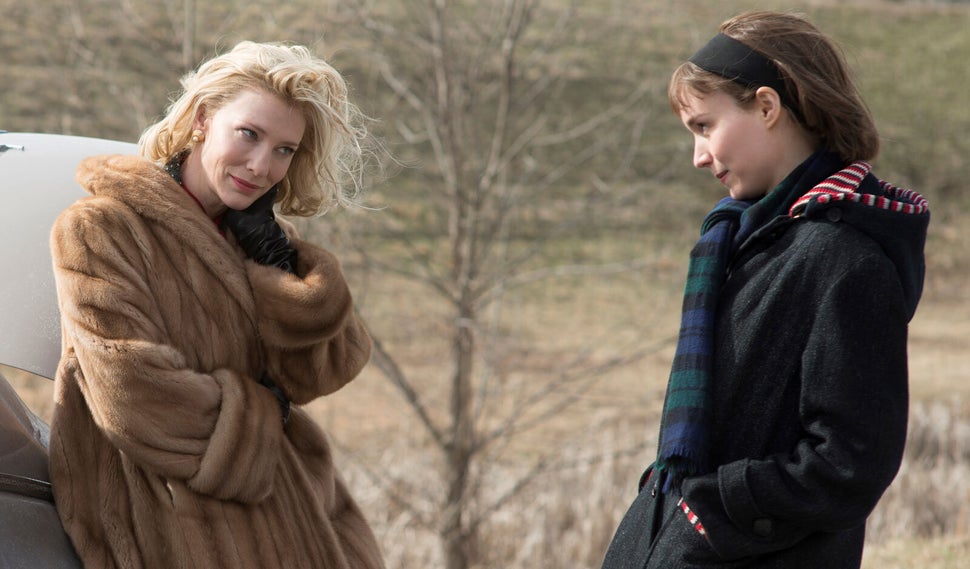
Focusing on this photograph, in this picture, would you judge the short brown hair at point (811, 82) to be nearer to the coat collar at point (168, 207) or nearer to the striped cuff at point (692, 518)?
the striped cuff at point (692, 518)

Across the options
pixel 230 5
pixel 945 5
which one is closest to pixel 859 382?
pixel 230 5

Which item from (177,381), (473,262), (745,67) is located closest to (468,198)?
(473,262)

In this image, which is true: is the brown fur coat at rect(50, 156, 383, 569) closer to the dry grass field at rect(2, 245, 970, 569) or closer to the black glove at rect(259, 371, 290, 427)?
the black glove at rect(259, 371, 290, 427)

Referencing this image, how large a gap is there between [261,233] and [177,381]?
16.5 inches

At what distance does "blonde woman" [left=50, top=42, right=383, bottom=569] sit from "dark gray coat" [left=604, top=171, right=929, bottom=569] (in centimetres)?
85

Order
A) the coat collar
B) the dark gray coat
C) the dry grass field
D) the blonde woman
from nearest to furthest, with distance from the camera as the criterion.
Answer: the dark gray coat → the blonde woman → the coat collar → the dry grass field

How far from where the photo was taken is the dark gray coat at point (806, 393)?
6.02 feet

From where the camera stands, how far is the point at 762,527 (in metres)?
1.89

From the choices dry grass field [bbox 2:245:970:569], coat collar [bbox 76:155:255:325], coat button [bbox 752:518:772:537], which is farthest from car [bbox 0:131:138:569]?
dry grass field [bbox 2:245:970:569]

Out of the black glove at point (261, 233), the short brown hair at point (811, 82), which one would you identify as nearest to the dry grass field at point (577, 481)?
the short brown hair at point (811, 82)

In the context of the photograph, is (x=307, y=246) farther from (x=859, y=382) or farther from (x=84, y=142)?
(x=859, y=382)

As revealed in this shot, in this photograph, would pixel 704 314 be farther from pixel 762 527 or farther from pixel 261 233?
pixel 261 233

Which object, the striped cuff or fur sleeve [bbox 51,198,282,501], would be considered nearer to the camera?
the striped cuff

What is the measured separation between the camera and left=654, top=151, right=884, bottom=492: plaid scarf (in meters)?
1.97
